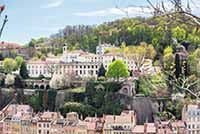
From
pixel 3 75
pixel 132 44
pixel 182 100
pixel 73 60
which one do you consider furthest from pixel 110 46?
pixel 182 100

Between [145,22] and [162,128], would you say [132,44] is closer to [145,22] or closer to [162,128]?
[162,128]

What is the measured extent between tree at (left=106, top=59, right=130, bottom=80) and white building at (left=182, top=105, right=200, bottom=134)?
2.97 metres

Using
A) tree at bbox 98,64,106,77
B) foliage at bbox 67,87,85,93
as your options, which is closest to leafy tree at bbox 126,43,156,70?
tree at bbox 98,64,106,77

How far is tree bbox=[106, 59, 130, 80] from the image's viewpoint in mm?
12505

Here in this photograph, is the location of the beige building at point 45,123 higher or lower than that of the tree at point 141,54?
lower

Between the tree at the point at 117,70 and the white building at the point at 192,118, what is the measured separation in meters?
2.97

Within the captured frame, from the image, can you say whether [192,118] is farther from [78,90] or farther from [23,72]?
[23,72]

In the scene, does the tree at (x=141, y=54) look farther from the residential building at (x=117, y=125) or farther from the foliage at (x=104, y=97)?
the residential building at (x=117, y=125)

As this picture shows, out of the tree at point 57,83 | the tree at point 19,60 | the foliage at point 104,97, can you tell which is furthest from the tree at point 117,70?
the tree at point 19,60

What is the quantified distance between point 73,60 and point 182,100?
4452 mm

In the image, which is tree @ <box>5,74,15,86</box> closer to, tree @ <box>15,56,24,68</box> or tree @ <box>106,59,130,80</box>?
tree @ <box>15,56,24,68</box>

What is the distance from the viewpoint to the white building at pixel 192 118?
9.62 metres

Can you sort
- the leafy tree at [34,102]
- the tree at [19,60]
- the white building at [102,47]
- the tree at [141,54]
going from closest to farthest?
the leafy tree at [34,102]
the tree at [141,54]
the tree at [19,60]
the white building at [102,47]

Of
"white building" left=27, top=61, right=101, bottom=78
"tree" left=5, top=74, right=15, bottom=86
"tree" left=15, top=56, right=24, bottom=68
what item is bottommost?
"tree" left=5, top=74, right=15, bottom=86
